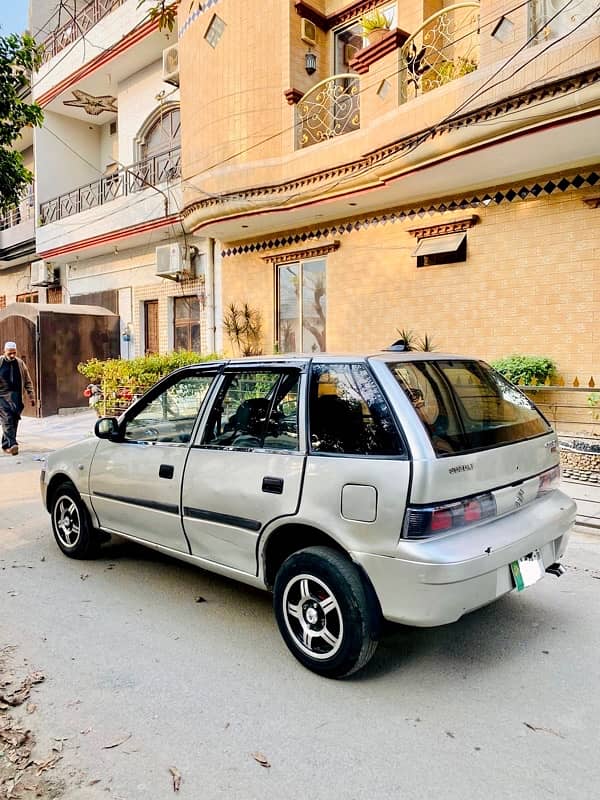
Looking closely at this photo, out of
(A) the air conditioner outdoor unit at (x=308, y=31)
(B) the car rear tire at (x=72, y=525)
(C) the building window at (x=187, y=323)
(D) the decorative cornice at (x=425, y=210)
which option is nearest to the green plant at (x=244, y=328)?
(D) the decorative cornice at (x=425, y=210)

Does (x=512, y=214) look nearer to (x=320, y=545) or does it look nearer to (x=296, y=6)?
(x=296, y=6)

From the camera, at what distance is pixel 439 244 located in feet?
32.4

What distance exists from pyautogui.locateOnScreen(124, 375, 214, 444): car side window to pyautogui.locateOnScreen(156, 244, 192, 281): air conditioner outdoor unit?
10.7m

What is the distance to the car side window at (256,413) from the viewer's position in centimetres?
350

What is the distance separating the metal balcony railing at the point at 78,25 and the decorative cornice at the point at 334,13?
699 cm

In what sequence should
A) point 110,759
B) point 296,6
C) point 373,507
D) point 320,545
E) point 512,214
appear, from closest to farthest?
point 110,759, point 373,507, point 320,545, point 512,214, point 296,6

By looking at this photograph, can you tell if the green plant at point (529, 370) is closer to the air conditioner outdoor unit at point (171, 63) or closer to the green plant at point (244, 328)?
the green plant at point (244, 328)

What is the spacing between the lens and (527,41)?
7195 mm

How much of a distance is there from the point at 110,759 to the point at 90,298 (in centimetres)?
1788

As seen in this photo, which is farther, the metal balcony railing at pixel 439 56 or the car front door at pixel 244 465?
the metal balcony railing at pixel 439 56

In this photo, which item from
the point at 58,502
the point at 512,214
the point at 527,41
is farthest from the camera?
the point at 512,214

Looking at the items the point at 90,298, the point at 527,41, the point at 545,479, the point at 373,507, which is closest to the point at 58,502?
the point at 373,507

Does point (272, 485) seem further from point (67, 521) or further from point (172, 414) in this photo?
point (67, 521)

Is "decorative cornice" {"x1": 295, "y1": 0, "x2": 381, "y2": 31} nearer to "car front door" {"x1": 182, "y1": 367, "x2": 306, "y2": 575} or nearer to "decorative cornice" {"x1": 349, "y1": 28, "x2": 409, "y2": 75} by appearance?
"decorative cornice" {"x1": 349, "y1": 28, "x2": 409, "y2": 75}
